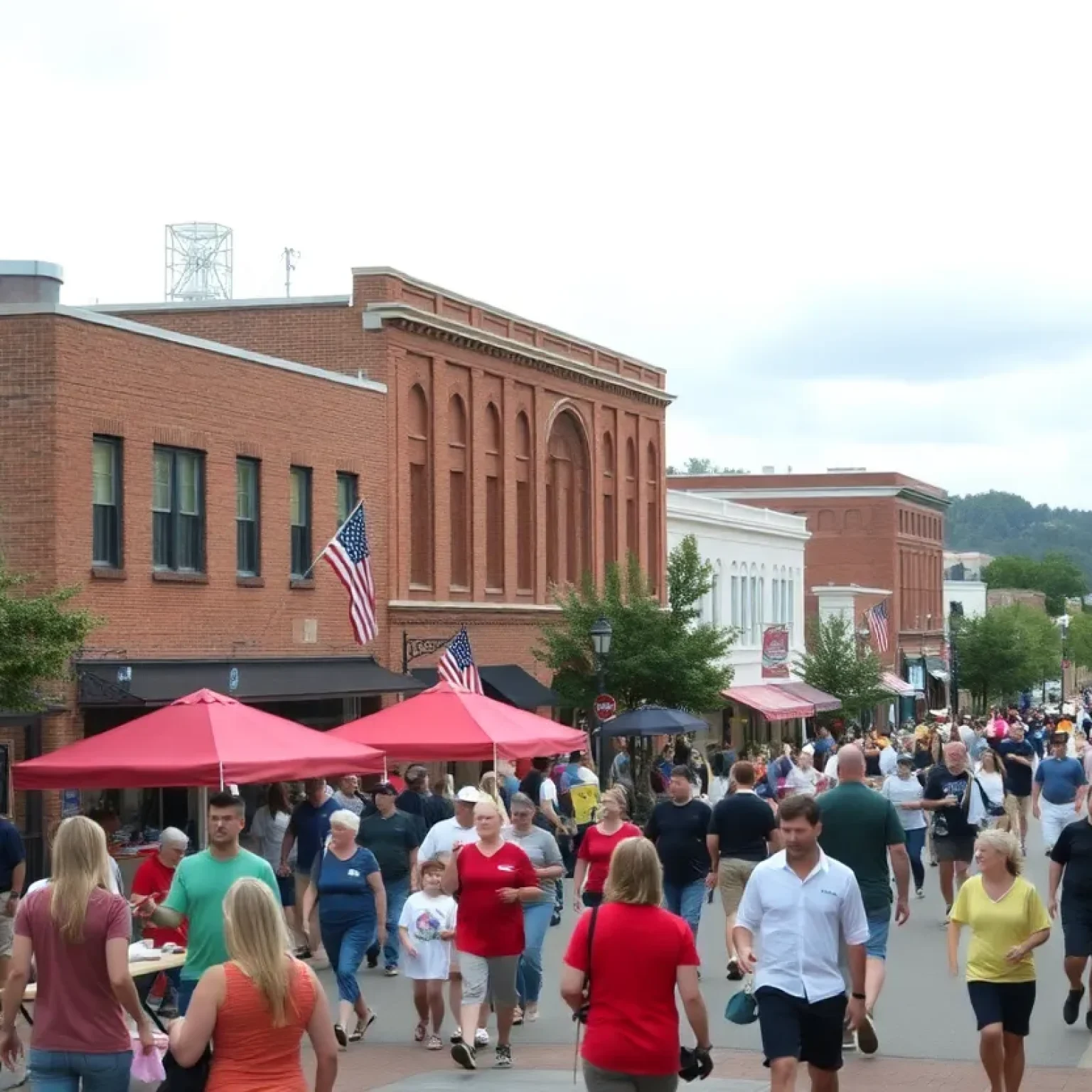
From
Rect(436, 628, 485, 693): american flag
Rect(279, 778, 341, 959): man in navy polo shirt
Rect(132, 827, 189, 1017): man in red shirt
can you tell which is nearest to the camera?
Rect(132, 827, 189, 1017): man in red shirt

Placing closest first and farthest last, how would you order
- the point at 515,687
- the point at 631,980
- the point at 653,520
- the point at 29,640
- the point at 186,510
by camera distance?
the point at 631,980 → the point at 29,640 → the point at 186,510 → the point at 515,687 → the point at 653,520

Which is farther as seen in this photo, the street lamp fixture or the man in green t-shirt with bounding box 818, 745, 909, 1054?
the street lamp fixture

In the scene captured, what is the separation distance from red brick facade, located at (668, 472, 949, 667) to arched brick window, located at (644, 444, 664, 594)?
118 ft

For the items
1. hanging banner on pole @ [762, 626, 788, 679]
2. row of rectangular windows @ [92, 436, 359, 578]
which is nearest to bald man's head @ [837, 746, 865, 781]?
row of rectangular windows @ [92, 436, 359, 578]

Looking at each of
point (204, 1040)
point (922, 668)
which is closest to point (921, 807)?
point (204, 1040)

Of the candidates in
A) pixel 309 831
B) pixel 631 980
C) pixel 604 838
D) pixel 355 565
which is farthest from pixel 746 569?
pixel 631 980

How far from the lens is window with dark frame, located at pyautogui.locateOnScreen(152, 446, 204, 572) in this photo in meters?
27.8

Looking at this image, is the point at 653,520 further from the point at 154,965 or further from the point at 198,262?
the point at 154,965

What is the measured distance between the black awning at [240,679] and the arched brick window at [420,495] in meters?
3.49

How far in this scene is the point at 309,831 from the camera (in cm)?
1850

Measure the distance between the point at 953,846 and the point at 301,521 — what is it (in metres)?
14.5

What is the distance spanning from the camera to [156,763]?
54.6 feet

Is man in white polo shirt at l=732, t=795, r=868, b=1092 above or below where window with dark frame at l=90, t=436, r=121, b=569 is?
below

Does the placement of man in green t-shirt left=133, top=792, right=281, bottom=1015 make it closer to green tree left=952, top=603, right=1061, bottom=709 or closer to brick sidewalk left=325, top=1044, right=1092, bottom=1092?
brick sidewalk left=325, top=1044, right=1092, bottom=1092
